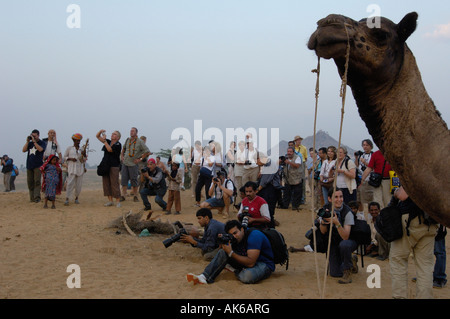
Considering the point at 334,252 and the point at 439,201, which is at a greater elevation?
the point at 439,201

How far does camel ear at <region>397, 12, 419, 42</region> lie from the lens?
2.92m

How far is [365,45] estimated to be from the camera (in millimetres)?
2846

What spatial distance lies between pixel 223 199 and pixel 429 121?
10.3 m

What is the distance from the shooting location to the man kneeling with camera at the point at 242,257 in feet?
22.0

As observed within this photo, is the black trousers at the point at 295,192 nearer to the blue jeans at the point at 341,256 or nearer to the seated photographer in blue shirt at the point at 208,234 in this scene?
the seated photographer in blue shirt at the point at 208,234

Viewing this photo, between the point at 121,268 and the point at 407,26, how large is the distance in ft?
20.6

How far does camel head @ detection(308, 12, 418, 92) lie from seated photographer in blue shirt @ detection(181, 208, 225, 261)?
5419 millimetres

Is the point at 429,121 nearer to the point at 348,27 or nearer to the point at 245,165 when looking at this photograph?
the point at 348,27

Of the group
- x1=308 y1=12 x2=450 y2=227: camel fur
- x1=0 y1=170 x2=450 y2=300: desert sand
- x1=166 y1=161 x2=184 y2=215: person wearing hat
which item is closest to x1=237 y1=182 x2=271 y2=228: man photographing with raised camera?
x1=0 y1=170 x2=450 y2=300: desert sand

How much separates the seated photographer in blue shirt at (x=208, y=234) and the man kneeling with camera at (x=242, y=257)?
1084 mm

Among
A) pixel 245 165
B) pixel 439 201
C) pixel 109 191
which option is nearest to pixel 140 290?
pixel 439 201

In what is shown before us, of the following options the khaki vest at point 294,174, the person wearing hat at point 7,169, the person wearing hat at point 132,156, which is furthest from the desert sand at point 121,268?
the person wearing hat at point 7,169

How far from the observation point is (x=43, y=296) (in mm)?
6051

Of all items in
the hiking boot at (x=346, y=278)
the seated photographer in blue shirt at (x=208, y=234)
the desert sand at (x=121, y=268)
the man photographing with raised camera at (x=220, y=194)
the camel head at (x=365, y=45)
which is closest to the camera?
the camel head at (x=365, y=45)
